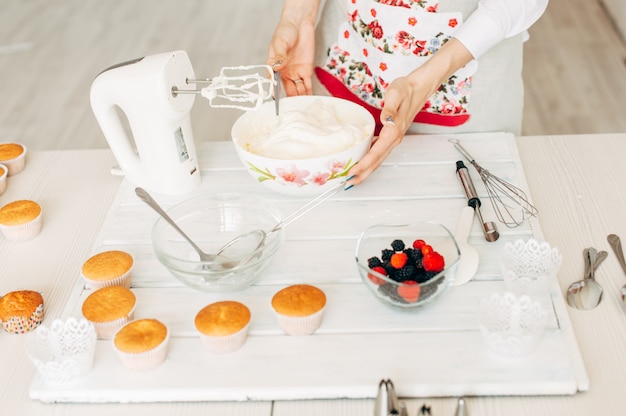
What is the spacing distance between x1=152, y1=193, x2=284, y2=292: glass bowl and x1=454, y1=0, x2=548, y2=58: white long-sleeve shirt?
585mm

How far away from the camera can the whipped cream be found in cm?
143

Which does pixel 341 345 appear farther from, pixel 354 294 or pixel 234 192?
pixel 234 192

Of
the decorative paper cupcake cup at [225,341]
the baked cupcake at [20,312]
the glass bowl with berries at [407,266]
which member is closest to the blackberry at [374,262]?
the glass bowl with berries at [407,266]

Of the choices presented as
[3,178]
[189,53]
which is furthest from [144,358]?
[189,53]

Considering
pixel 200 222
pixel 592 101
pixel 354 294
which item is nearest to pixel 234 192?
pixel 200 222

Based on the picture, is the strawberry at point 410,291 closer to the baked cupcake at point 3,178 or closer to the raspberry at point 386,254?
the raspberry at point 386,254

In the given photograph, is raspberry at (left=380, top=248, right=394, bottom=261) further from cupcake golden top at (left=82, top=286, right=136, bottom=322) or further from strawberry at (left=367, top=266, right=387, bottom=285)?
cupcake golden top at (left=82, top=286, right=136, bottom=322)

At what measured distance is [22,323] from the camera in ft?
3.94

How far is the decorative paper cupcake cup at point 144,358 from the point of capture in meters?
1.08

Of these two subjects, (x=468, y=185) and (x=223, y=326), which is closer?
(x=223, y=326)

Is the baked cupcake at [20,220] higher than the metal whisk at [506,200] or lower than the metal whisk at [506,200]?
higher

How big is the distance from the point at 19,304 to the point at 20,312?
0.02 meters

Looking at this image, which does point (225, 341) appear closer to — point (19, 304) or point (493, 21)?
point (19, 304)

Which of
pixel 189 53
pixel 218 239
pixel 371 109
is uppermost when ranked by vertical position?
pixel 218 239
